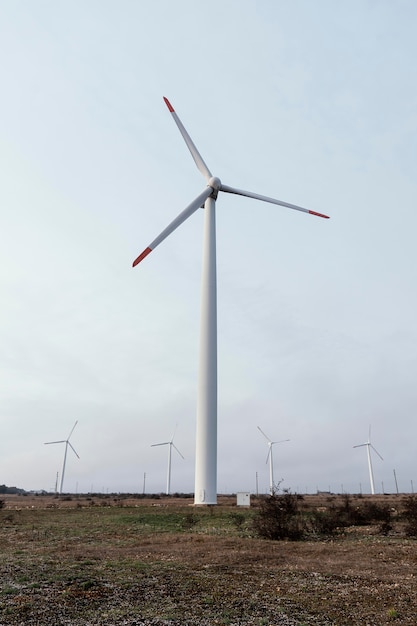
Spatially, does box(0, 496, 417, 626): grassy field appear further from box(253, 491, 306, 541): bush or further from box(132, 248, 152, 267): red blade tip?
box(132, 248, 152, 267): red blade tip

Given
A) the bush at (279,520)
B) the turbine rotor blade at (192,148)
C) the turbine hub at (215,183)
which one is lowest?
the bush at (279,520)

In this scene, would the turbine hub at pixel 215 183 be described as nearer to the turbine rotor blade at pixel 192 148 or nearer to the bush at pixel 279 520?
the turbine rotor blade at pixel 192 148

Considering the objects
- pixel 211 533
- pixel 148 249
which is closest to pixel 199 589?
pixel 211 533

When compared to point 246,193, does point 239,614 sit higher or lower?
lower

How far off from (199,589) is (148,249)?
28713 mm

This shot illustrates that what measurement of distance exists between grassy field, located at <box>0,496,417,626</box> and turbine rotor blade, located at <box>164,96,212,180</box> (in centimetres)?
4063

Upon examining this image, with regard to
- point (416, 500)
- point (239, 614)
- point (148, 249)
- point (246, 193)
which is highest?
point (246, 193)

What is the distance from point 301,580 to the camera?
16.3 m

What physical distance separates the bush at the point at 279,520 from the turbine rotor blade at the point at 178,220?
1864 cm

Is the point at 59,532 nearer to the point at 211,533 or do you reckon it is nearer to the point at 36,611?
the point at 211,533

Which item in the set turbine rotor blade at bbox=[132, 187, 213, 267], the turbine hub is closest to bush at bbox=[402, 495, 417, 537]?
turbine rotor blade at bbox=[132, 187, 213, 267]

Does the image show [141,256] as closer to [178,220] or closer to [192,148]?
[178,220]

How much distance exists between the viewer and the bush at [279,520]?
2897 centimetres

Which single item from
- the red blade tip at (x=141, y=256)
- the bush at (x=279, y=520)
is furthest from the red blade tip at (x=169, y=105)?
the bush at (x=279, y=520)
